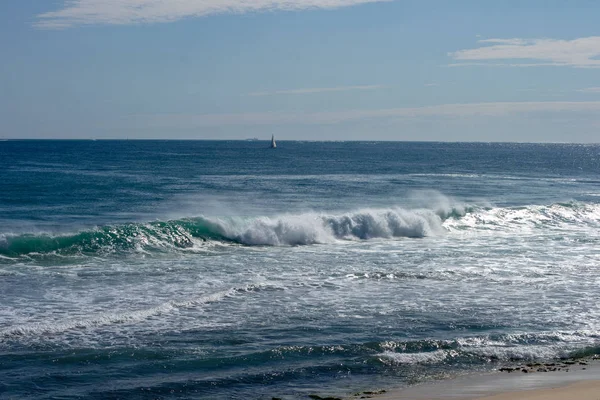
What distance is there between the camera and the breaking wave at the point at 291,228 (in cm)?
2500

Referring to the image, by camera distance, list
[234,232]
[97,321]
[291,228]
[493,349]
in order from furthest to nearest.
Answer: [291,228], [234,232], [97,321], [493,349]

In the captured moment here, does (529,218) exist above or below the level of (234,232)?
above

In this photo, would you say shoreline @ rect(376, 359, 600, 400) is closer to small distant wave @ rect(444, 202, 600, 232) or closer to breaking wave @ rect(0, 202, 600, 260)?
breaking wave @ rect(0, 202, 600, 260)

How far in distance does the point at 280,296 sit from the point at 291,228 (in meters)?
11.9

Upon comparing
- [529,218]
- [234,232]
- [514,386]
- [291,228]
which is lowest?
[514,386]

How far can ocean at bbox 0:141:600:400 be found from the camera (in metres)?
12.1

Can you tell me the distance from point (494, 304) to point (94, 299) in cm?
951

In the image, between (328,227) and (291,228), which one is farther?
(328,227)

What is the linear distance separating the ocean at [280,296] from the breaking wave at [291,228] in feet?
0.27

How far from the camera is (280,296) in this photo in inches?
691

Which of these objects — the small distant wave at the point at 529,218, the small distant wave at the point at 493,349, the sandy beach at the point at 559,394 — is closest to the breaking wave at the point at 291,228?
the small distant wave at the point at 529,218

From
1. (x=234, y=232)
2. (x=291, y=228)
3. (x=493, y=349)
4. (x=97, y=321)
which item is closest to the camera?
(x=493, y=349)

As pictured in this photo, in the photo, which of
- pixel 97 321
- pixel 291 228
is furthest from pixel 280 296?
pixel 291 228

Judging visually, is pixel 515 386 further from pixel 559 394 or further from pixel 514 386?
pixel 559 394
